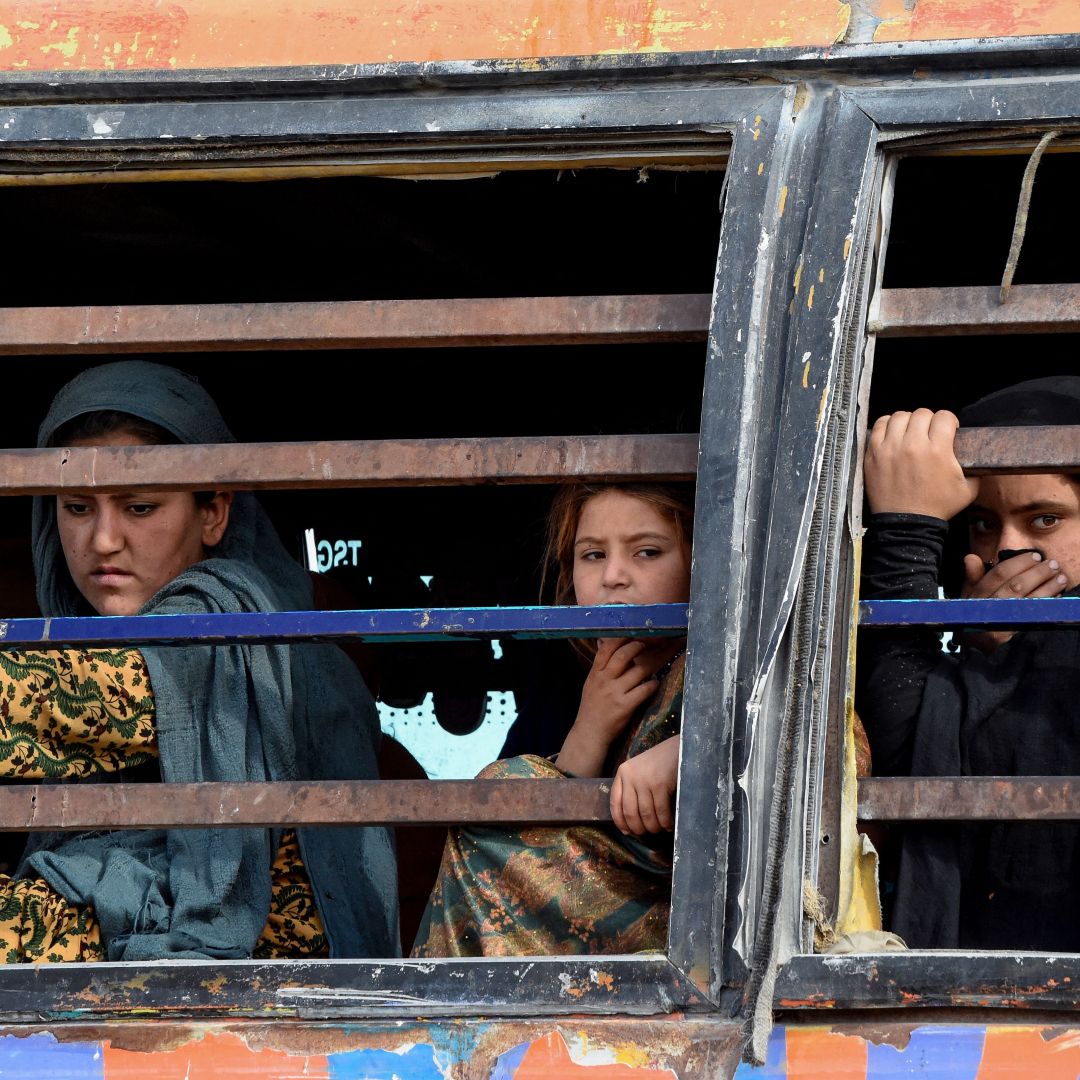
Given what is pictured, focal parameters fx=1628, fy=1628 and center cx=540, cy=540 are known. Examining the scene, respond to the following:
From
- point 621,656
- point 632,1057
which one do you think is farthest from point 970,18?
point 632,1057

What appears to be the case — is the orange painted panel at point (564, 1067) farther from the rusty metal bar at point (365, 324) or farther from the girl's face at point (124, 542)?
the girl's face at point (124, 542)

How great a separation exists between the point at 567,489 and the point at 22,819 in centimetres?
104

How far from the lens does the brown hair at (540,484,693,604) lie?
2.36m

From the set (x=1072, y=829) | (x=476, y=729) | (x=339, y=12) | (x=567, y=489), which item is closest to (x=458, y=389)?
(x=476, y=729)

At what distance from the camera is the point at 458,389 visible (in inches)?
136

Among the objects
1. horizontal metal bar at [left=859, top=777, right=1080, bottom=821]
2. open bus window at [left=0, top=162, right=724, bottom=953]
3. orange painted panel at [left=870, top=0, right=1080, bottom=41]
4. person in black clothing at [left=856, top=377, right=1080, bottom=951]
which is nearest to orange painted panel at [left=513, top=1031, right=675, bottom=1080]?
horizontal metal bar at [left=859, top=777, right=1080, bottom=821]

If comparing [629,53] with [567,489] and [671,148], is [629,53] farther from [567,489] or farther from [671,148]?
[567,489]

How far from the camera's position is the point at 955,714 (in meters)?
2.03

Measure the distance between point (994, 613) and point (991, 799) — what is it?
197 millimetres

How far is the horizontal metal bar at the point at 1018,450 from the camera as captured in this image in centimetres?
177

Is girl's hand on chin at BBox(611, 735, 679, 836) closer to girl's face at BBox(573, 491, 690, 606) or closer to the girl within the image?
the girl

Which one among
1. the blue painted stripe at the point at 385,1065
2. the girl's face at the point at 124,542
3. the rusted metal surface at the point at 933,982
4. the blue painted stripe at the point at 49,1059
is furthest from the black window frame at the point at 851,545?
the girl's face at the point at 124,542

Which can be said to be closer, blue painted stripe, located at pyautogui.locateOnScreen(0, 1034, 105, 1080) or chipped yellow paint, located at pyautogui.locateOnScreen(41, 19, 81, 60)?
blue painted stripe, located at pyautogui.locateOnScreen(0, 1034, 105, 1080)

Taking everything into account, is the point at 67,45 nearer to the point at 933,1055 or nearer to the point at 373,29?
the point at 373,29
